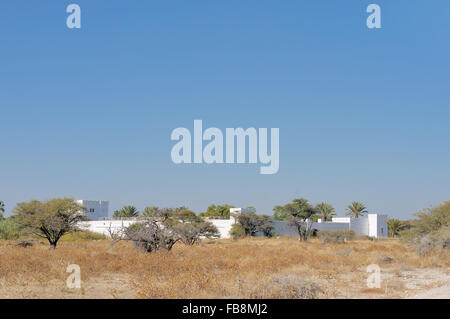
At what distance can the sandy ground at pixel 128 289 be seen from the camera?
1162 centimetres

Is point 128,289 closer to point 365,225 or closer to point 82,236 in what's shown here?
point 82,236

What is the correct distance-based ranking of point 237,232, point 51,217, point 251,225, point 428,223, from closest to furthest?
point 428,223 → point 51,217 → point 237,232 → point 251,225

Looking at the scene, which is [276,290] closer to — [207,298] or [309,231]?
[207,298]

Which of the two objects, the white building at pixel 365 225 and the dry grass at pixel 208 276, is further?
the white building at pixel 365 225

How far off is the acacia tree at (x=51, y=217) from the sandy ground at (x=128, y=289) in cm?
1872

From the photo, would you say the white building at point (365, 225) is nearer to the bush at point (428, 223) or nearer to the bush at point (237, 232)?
the bush at point (237, 232)

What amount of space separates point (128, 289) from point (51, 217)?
74.3 ft


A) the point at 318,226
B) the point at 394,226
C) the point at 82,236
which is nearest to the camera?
the point at 82,236

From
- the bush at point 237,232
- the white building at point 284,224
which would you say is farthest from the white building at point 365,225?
the bush at point 237,232

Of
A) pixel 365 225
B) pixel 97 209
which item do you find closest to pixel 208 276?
pixel 365 225

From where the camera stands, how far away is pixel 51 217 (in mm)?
33281
